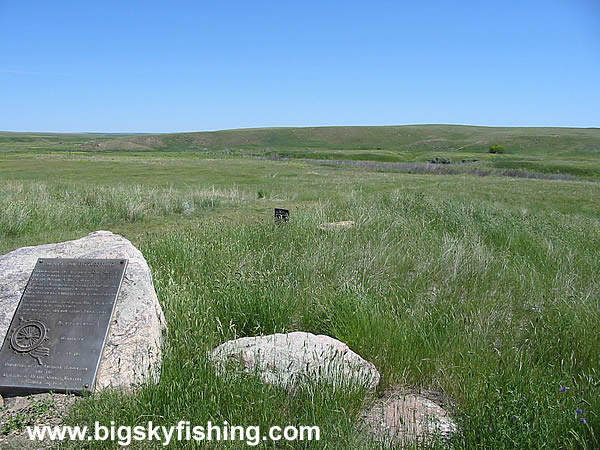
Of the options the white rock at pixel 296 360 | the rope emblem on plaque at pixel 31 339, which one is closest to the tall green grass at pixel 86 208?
the rope emblem on plaque at pixel 31 339

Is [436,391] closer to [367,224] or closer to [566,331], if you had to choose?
[566,331]

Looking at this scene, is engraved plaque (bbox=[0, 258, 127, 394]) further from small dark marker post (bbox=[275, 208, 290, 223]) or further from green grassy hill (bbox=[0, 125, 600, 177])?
green grassy hill (bbox=[0, 125, 600, 177])

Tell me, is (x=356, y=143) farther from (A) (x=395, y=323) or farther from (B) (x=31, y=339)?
(B) (x=31, y=339)

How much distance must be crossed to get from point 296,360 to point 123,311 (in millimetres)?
1716

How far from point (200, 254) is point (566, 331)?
16.9 feet

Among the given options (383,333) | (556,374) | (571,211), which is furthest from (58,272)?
(571,211)

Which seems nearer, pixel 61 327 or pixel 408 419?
pixel 408 419

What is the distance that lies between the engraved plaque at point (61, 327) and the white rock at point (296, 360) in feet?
3.62

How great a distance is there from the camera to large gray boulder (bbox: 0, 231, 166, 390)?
389cm

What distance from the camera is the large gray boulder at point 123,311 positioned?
3.89 meters

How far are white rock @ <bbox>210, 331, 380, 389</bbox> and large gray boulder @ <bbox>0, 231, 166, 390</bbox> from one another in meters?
0.63

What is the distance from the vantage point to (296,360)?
407 centimetres

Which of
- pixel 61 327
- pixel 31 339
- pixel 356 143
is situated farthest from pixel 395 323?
pixel 356 143

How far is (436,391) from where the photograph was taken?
4.03 metres
